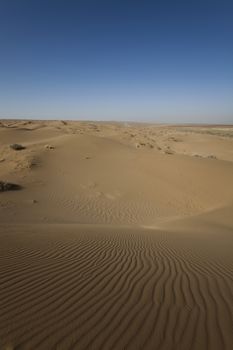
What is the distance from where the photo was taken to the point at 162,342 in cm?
261

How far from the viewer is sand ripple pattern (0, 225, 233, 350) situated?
2625mm

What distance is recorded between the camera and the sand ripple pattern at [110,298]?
2625 millimetres

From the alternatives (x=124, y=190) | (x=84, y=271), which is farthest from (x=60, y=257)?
(x=124, y=190)

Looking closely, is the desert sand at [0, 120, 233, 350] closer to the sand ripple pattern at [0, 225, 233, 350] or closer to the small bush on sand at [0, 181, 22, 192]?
the sand ripple pattern at [0, 225, 233, 350]

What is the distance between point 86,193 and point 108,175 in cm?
316

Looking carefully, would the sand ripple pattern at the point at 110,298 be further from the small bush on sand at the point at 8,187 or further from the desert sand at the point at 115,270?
the small bush on sand at the point at 8,187

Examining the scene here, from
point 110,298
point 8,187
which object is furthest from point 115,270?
point 8,187

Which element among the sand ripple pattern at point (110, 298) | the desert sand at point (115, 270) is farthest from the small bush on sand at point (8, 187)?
the sand ripple pattern at point (110, 298)

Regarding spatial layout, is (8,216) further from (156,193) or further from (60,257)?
(156,193)

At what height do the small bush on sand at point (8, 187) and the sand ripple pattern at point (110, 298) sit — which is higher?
the sand ripple pattern at point (110, 298)

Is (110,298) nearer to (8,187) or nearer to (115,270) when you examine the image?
(115,270)

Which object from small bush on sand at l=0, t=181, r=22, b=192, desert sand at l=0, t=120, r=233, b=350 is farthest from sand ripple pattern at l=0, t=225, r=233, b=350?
small bush on sand at l=0, t=181, r=22, b=192

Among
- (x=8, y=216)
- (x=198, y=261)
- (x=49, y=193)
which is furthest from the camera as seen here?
→ (x=49, y=193)

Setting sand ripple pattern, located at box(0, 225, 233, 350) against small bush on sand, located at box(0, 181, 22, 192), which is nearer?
sand ripple pattern, located at box(0, 225, 233, 350)
